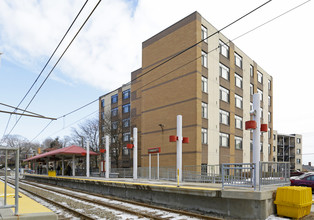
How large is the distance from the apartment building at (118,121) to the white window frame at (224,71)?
21.4m

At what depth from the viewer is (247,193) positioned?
380 inches

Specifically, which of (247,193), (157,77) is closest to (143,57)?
(157,77)

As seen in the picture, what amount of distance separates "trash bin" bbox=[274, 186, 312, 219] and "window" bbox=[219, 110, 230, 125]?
83.9 ft

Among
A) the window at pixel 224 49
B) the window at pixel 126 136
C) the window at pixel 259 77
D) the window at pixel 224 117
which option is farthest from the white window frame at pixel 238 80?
the window at pixel 126 136

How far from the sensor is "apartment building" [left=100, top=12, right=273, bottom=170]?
1246 inches

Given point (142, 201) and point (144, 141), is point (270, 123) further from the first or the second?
point (142, 201)

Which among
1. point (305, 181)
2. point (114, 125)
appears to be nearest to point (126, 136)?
point (114, 125)

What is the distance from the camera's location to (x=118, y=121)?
168 feet

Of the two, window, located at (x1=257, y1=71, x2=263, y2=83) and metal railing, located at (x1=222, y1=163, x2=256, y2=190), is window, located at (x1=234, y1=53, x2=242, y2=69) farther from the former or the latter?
metal railing, located at (x1=222, y1=163, x2=256, y2=190)

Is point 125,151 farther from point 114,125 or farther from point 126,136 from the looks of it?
point 114,125

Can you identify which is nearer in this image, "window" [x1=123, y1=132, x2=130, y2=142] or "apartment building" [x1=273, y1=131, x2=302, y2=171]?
"window" [x1=123, y1=132, x2=130, y2=142]

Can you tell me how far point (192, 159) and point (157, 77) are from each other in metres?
11.8

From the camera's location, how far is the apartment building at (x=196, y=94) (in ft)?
104

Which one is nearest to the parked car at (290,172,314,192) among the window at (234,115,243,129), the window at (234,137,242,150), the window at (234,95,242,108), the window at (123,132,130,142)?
the window at (234,137,242,150)
